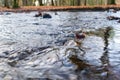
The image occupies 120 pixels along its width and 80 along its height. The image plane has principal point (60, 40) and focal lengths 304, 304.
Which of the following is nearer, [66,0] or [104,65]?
[104,65]

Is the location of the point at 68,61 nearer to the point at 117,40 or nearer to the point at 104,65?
the point at 104,65

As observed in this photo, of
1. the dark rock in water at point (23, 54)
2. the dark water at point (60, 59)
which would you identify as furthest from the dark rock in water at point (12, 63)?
the dark rock in water at point (23, 54)

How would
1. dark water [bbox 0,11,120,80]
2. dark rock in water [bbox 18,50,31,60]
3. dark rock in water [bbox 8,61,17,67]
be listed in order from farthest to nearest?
1. dark rock in water [bbox 18,50,31,60]
2. dark rock in water [bbox 8,61,17,67]
3. dark water [bbox 0,11,120,80]

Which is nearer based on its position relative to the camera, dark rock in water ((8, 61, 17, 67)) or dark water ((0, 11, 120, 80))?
dark water ((0, 11, 120, 80))

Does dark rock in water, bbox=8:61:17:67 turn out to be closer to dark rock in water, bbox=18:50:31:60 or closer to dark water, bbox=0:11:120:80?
dark water, bbox=0:11:120:80

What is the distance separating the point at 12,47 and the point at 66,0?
2779 inches

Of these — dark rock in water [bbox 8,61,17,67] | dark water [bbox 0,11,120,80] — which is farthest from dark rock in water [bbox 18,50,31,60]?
dark rock in water [bbox 8,61,17,67]

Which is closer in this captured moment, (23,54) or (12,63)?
(12,63)

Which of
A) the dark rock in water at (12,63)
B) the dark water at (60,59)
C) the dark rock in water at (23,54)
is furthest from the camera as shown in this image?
the dark rock in water at (23,54)

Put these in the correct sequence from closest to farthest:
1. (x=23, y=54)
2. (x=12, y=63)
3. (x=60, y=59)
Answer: (x=12, y=63) → (x=60, y=59) → (x=23, y=54)

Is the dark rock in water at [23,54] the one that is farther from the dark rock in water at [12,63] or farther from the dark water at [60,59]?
the dark rock in water at [12,63]

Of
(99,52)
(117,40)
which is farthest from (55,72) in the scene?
(117,40)

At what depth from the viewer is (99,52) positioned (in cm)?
728

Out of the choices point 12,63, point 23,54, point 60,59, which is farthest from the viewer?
point 23,54
